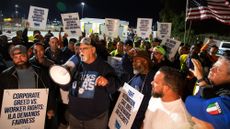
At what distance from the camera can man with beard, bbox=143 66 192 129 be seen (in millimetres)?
3409

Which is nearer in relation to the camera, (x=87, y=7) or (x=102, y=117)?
(x=102, y=117)

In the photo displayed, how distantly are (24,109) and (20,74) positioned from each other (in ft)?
1.83

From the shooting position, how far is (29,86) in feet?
17.9

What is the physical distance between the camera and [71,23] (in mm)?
Answer: 11641

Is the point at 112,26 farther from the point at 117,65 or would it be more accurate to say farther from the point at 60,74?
the point at 60,74

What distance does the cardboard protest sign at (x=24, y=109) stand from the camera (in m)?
5.16

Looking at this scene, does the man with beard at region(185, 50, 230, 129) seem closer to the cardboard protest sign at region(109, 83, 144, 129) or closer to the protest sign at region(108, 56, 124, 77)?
the cardboard protest sign at region(109, 83, 144, 129)

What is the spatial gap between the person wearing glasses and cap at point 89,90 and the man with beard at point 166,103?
1268 mm

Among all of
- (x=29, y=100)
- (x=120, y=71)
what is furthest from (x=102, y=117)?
(x=120, y=71)

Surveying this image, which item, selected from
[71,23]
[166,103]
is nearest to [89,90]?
[166,103]

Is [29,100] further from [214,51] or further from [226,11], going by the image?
[226,11]

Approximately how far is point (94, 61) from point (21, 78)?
1.25 metres

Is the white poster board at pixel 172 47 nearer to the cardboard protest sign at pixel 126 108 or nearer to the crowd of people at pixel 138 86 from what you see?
the crowd of people at pixel 138 86

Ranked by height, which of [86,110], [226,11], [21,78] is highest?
[226,11]
